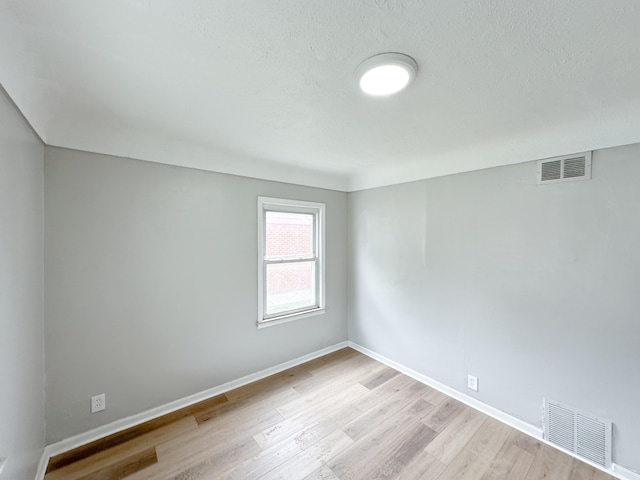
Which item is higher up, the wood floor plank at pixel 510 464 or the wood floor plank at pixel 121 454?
the wood floor plank at pixel 121 454

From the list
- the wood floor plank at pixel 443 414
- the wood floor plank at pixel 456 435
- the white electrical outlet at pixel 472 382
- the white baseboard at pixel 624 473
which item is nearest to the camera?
the white baseboard at pixel 624 473

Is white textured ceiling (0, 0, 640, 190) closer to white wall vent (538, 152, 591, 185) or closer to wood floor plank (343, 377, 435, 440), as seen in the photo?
white wall vent (538, 152, 591, 185)

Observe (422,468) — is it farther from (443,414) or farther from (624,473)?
(624,473)

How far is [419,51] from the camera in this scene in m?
1.12

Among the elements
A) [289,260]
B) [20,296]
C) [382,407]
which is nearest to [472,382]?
[382,407]

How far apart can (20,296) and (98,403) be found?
1088 mm

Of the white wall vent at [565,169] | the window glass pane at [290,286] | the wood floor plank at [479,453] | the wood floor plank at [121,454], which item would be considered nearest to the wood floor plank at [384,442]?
the wood floor plank at [479,453]

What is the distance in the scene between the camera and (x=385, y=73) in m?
1.25

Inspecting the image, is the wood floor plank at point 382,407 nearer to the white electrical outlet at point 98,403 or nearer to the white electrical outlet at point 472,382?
the white electrical outlet at point 472,382

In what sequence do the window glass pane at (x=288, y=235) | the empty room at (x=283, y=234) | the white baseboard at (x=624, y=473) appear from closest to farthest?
the empty room at (x=283, y=234)
the white baseboard at (x=624, y=473)
the window glass pane at (x=288, y=235)

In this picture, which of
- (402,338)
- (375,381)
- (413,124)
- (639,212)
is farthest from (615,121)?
(375,381)

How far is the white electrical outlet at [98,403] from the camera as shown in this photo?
1.92 m

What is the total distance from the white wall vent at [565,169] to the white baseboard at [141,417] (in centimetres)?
296

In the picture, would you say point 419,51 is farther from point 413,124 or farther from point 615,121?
point 615,121
